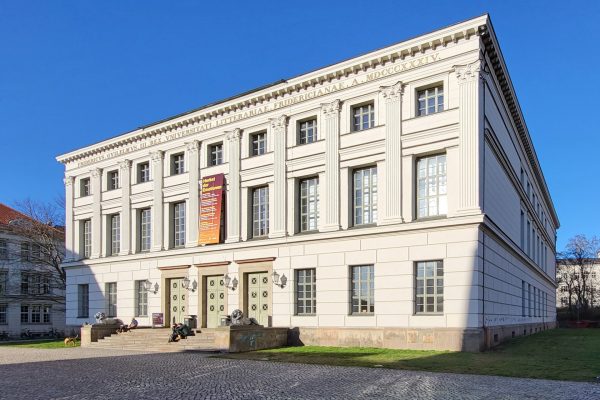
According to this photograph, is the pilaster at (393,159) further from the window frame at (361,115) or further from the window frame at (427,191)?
the window frame at (361,115)

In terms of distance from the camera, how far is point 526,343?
28391mm

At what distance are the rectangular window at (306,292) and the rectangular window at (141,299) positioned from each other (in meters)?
11.6

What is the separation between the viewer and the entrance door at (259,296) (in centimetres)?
3012

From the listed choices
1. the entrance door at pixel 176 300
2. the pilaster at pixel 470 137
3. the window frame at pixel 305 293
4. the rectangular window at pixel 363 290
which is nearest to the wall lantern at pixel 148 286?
the entrance door at pixel 176 300

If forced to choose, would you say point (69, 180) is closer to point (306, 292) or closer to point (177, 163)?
point (177, 163)

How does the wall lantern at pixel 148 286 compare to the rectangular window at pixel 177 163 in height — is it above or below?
below

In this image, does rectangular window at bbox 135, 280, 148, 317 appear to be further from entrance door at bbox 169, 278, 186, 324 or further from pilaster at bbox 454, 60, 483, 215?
pilaster at bbox 454, 60, 483, 215

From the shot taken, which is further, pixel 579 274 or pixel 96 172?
pixel 579 274

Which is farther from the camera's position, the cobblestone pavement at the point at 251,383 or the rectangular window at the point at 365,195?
the rectangular window at the point at 365,195

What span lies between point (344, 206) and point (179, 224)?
11.9m

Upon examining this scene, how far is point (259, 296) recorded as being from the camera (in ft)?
100

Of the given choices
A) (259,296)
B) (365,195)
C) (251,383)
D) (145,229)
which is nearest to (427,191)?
(365,195)

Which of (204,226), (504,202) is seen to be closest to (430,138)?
(504,202)

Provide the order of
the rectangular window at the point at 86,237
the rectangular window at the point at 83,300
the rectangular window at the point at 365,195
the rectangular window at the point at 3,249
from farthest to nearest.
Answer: the rectangular window at the point at 3,249
the rectangular window at the point at 86,237
the rectangular window at the point at 83,300
the rectangular window at the point at 365,195
